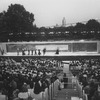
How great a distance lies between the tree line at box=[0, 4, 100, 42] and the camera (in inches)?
2076

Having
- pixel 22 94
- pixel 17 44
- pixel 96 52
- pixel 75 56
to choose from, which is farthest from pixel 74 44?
pixel 22 94

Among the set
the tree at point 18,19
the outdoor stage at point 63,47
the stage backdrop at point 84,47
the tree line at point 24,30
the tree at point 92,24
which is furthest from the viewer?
the tree at point 92,24

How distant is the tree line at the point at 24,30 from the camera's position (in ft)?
173

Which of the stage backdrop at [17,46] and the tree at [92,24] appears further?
the tree at [92,24]

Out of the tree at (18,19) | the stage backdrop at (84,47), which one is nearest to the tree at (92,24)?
the tree at (18,19)

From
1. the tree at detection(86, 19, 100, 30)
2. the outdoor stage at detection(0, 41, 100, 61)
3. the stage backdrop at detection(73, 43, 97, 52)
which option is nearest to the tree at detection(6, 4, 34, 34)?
the outdoor stage at detection(0, 41, 100, 61)

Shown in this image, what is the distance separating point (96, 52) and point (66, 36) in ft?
52.3

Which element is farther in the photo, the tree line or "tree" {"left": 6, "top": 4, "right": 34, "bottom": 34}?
"tree" {"left": 6, "top": 4, "right": 34, "bottom": 34}

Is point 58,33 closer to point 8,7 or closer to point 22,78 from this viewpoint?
point 8,7

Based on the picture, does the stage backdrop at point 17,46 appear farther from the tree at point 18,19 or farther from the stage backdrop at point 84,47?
the tree at point 18,19

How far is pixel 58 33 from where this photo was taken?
58250mm

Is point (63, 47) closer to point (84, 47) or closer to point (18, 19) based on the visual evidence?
point (84, 47)

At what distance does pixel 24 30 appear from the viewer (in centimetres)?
5381

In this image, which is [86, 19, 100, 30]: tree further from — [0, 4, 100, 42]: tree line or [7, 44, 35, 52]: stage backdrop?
[7, 44, 35, 52]: stage backdrop
